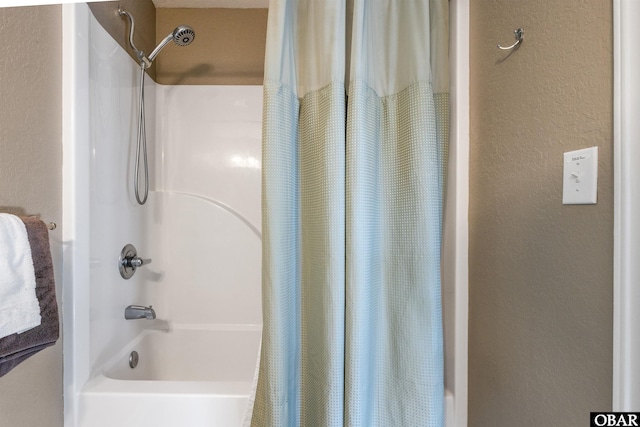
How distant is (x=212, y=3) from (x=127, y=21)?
1.69 ft

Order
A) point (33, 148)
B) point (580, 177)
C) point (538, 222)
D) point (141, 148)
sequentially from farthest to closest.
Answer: point (141, 148) → point (33, 148) → point (538, 222) → point (580, 177)

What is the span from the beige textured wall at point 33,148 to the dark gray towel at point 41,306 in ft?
0.43

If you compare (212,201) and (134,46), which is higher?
(134,46)

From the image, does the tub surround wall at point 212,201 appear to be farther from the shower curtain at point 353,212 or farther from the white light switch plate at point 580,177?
the white light switch plate at point 580,177

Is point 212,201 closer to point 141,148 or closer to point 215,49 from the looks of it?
point 141,148

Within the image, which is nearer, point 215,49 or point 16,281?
point 16,281

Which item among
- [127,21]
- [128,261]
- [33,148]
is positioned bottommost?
[128,261]

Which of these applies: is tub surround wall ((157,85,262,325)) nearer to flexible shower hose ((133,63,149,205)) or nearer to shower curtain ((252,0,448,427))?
flexible shower hose ((133,63,149,205))

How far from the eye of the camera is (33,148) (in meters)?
0.82

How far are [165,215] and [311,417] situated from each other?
4.30 feet

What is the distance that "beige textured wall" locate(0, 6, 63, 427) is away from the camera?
2.44ft

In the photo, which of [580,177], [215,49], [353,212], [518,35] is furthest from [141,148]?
[580,177]

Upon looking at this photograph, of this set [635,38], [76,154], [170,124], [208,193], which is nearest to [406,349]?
[635,38]

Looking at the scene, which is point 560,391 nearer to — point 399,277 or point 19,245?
point 399,277
